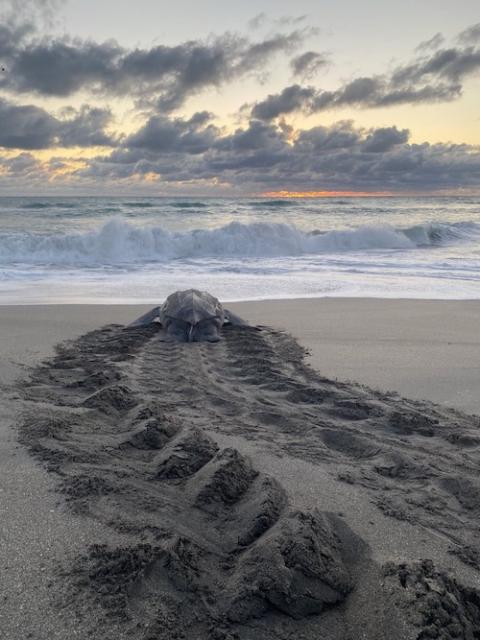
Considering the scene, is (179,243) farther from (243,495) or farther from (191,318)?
(243,495)

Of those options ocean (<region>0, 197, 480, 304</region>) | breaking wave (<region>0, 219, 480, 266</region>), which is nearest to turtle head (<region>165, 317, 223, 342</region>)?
ocean (<region>0, 197, 480, 304</region>)

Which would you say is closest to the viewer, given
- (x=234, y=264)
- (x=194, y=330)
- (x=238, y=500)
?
(x=238, y=500)

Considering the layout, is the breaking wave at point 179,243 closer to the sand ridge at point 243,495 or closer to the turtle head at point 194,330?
the turtle head at point 194,330

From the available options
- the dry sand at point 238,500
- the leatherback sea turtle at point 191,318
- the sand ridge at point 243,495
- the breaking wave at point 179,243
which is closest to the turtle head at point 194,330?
the leatherback sea turtle at point 191,318

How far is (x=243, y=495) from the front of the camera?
2609 millimetres

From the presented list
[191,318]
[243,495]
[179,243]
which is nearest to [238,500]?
[243,495]

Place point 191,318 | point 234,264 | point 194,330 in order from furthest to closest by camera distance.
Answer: point 234,264 < point 191,318 < point 194,330

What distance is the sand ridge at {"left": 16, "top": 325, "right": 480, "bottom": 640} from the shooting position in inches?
71.2

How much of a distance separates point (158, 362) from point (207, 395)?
1.22m

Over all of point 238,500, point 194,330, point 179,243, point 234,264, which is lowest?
point 238,500

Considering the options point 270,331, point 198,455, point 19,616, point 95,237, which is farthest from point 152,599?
point 95,237

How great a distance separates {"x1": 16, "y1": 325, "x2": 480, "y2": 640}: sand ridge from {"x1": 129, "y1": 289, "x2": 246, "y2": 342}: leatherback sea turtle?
1409 mm

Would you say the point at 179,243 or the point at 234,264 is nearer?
the point at 234,264

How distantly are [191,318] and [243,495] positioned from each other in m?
4.17
